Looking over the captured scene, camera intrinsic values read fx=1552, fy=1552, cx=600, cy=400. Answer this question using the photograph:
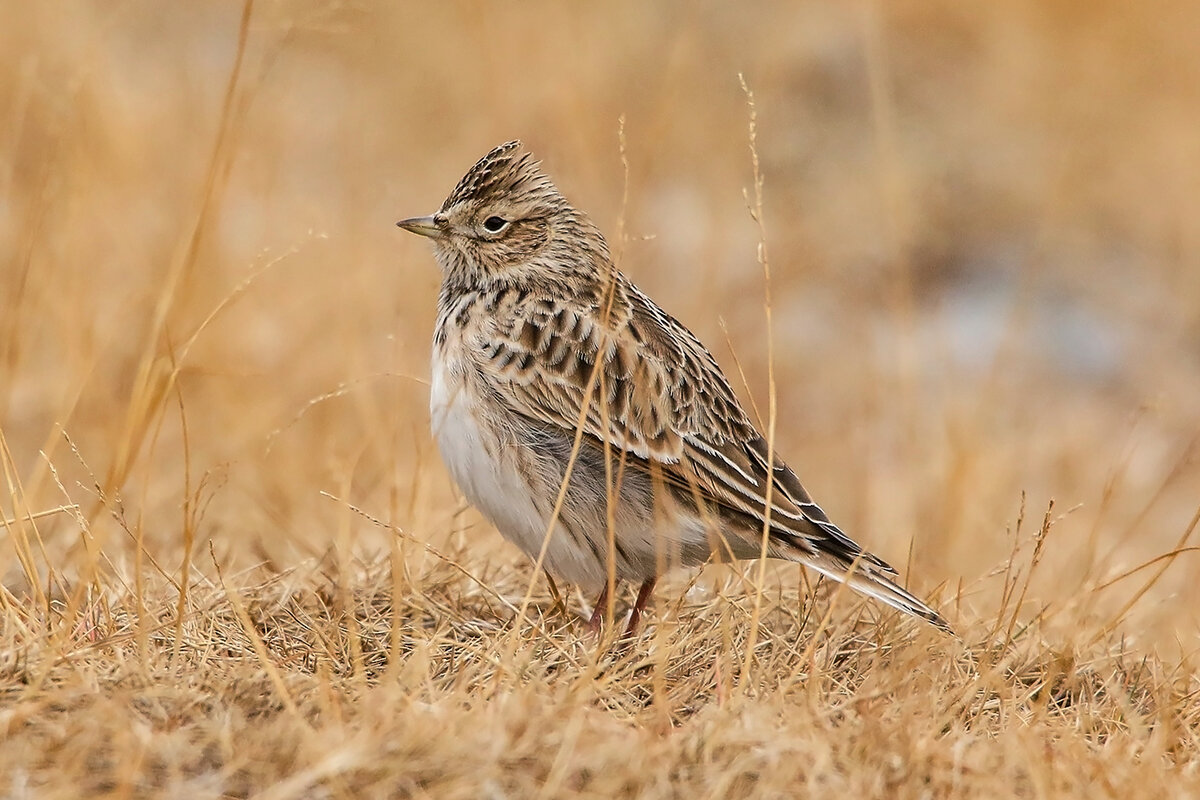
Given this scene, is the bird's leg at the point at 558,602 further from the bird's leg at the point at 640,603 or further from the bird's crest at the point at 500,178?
the bird's crest at the point at 500,178

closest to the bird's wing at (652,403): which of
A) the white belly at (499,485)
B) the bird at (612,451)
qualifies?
the bird at (612,451)

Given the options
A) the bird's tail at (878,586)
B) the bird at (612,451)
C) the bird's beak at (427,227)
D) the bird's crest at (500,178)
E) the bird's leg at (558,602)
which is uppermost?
the bird's crest at (500,178)

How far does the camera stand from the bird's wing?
514 centimetres

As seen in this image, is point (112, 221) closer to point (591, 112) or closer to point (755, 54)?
point (591, 112)

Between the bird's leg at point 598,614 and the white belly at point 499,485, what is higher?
the white belly at point 499,485

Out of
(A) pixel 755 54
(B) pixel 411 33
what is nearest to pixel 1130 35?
(A) pixel 755 54

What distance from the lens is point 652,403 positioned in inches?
207

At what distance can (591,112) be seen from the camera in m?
11.6

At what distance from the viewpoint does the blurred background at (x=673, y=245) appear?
7406 millimetres

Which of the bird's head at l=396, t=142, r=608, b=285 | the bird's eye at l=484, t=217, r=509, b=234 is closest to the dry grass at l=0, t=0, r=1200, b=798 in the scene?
the bird's head at l=396, t=142, r=608, b=285

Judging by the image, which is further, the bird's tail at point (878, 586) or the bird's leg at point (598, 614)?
the bird's leg at point (598, 614)

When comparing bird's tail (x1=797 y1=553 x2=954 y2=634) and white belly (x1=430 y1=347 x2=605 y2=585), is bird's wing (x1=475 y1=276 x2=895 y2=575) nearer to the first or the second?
bird's tail (x1=797 y1=553 x2=954 y2=634)

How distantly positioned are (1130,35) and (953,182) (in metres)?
2.77

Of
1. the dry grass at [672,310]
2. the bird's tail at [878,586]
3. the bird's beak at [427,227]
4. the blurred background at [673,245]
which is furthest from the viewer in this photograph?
the blurred background at [673,245]
